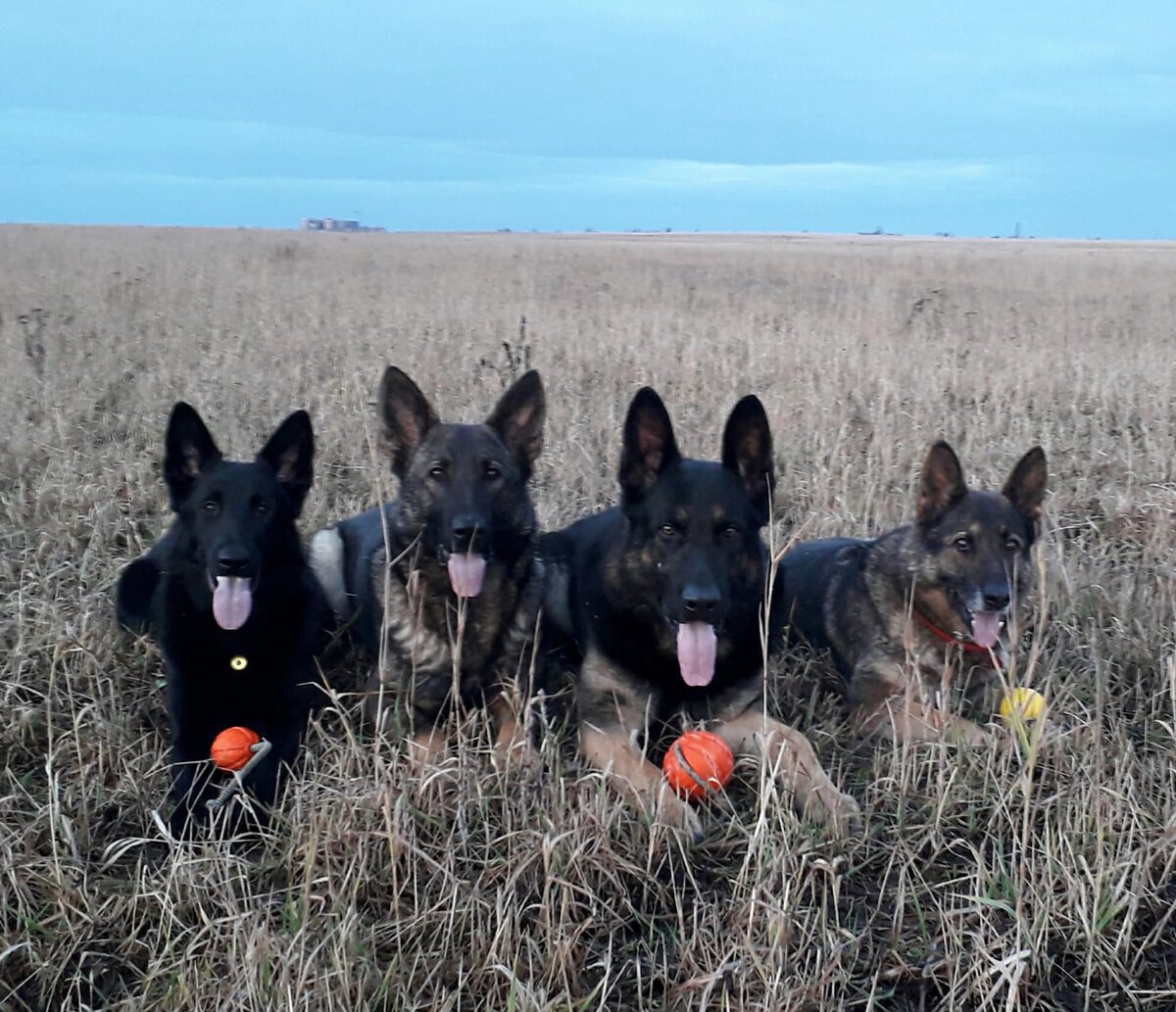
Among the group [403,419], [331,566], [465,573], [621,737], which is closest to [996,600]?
[621,737]

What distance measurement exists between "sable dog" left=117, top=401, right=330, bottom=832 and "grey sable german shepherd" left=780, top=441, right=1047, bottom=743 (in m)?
1.90

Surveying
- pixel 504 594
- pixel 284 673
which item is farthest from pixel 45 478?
pixel 504 594

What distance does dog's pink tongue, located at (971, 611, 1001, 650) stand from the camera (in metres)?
3.55

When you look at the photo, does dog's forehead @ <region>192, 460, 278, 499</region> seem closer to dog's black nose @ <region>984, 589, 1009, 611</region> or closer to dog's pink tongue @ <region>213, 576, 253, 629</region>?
dog's pink tongue @ <region>213, 576, 253, 629</region>

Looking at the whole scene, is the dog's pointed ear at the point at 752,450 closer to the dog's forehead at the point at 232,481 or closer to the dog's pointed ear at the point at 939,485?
the dog's pointed ear at the point at 939,485

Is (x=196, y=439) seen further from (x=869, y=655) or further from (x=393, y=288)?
(x=393, y=288)

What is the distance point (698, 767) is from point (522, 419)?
148 cm

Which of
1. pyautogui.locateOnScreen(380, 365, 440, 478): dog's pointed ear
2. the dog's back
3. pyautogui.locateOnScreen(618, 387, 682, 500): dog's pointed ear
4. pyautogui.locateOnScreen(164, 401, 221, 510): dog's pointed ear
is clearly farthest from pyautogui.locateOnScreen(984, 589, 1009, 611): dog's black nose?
pyautogui.locateOnScreen(164, 401, 221, 510): dog's pointed ear

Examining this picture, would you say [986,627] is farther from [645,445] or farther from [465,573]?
[465,573]

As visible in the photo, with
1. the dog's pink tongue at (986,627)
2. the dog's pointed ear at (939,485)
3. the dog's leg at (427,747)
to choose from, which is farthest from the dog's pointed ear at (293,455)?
the dog's pink tongue at (986,627)

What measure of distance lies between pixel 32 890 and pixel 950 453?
3.25 meters

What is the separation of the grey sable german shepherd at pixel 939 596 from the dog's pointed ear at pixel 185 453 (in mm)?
2263

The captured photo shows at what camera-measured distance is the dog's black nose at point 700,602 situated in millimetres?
3098

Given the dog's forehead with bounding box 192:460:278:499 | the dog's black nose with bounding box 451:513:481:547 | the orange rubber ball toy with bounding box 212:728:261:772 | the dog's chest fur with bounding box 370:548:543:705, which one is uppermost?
the dog's forehead with bounding box 192:460:278:499
